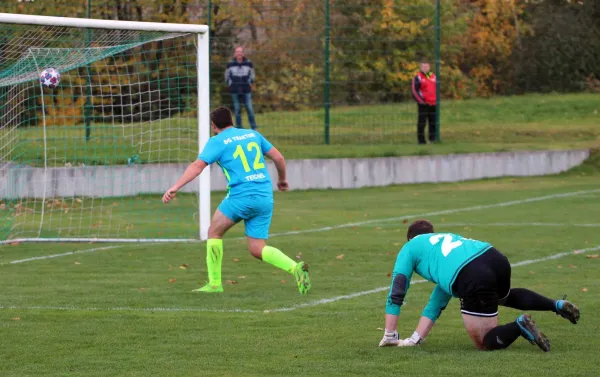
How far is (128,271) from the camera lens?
12164mm

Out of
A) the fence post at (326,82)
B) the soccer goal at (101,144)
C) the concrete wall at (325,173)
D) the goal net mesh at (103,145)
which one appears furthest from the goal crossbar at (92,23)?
the fence post at (326,82)

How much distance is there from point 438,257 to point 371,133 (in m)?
16.8

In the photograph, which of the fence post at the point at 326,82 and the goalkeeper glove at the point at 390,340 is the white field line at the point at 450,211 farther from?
the goalkeeper glove at the point at 390,340

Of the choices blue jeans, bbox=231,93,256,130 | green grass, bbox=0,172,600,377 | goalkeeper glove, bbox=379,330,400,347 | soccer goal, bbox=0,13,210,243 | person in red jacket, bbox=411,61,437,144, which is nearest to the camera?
green grass, bbox=0,172,600,377

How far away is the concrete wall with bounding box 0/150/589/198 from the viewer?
19359mm

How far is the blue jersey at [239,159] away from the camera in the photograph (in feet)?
34.2

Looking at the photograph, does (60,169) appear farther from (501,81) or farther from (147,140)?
(501,81)

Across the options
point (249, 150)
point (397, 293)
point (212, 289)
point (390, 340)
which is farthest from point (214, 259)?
point (397, 293)

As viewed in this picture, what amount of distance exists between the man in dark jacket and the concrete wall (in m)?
2.23

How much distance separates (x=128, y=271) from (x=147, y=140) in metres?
7.88

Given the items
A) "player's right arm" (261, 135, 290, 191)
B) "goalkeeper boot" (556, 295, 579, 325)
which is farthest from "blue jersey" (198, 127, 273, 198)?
"goalkeeper boot" (556, 295, 579, 325)

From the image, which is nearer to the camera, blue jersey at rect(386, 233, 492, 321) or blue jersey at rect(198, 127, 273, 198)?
blue jersey at rect(386, 233, 492, 321)

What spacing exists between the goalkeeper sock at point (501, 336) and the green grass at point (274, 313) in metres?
0.09

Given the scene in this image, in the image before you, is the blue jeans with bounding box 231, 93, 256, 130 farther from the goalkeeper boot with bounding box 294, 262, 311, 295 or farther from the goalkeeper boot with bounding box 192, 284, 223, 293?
the goalkeeper boot with bounding box 294, 262, 311, 295
